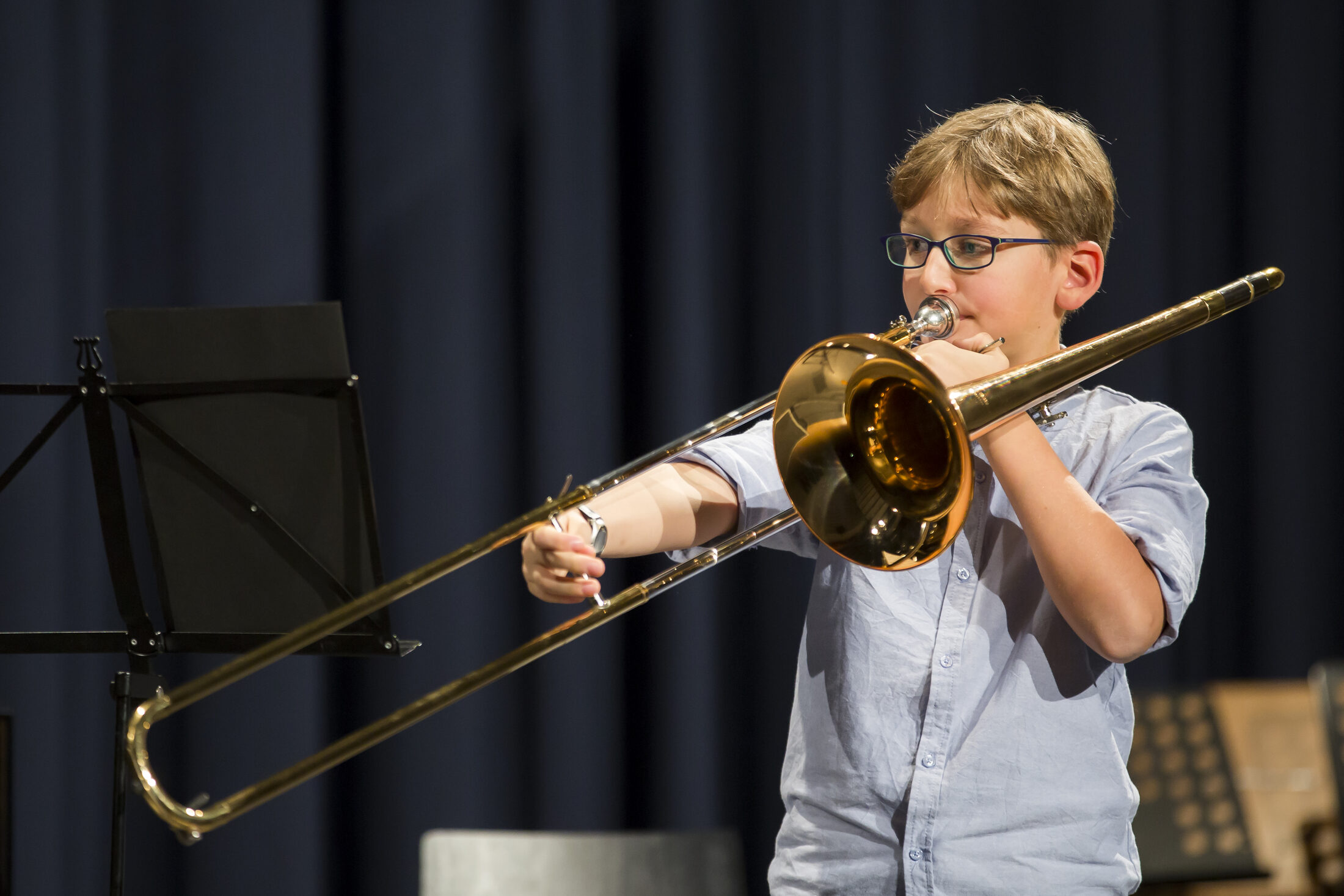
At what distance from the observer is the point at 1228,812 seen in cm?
202

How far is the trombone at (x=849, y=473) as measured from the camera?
1094 millimetres

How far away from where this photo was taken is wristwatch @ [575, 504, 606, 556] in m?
1.18

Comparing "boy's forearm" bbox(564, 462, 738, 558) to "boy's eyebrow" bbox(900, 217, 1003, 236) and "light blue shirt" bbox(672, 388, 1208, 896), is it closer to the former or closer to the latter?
"light blue shirt" bbox(672, 388, 1208, 896)

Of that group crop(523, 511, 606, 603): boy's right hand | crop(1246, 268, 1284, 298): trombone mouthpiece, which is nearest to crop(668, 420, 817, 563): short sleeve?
crop(523, 511, 606, 603): boy's right hand

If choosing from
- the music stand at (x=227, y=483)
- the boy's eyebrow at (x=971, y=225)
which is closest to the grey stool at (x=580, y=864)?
the music stand at (x=227, y=483)

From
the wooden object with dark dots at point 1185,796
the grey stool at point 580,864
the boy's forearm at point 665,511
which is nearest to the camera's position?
the boy's forearm at point 665,511

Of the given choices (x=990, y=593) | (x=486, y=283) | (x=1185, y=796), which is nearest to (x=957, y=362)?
(x=990, y=593)

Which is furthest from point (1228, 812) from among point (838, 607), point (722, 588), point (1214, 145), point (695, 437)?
point (1214, 145)

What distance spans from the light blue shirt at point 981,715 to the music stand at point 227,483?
56cm

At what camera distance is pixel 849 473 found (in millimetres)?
1213

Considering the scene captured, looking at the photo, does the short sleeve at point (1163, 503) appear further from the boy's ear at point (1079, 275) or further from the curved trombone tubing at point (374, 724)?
the curved trombone tubing at point (374, 724)

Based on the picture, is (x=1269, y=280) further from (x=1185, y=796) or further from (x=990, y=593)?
(x=1185, y=796)

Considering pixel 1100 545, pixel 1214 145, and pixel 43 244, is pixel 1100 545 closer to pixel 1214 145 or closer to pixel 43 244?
pixel 43 244

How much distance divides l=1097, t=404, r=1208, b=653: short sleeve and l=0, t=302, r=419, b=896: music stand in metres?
0.84
